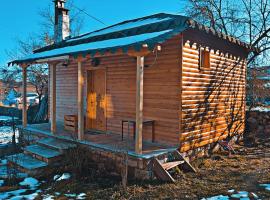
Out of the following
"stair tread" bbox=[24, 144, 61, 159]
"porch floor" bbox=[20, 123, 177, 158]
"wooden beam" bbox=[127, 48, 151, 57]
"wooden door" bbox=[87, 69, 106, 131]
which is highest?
"wooden beam" bbox=[127, 48, 151, 57]

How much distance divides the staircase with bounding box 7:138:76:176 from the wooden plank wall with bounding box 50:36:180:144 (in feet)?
5.87

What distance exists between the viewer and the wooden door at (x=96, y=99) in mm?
8398

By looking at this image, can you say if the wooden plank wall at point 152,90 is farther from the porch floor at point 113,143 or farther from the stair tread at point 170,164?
the stair tread at point 170,164

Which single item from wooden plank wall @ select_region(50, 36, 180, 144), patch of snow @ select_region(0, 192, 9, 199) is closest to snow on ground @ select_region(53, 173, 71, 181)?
patch of snow @ select_region(0, 192, 9, 199)

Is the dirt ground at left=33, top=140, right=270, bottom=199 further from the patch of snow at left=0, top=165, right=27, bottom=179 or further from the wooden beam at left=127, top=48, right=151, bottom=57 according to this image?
the wooden beam at left=127, top=48, right=151, bottom=57

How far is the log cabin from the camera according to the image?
19.7ft

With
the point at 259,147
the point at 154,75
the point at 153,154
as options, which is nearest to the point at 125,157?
the point at 153,154

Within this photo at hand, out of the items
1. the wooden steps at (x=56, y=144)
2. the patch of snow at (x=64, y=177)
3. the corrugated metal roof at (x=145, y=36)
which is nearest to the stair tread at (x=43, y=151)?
the wooden steps at (x=56, y=144)

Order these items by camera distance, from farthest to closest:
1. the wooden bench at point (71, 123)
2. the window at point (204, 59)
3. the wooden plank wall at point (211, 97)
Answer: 1. the wooden bench at point (71, 123)
2. the window at point (204, 59)
3. the wooden plank wall at point (211, 97)

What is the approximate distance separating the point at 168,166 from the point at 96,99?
13.1 feet

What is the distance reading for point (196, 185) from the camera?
519 cm

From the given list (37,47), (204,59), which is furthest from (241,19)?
(37,47)

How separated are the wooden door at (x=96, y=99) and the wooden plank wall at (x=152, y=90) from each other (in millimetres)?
274

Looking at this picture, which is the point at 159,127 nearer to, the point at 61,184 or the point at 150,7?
the point at 61,184
